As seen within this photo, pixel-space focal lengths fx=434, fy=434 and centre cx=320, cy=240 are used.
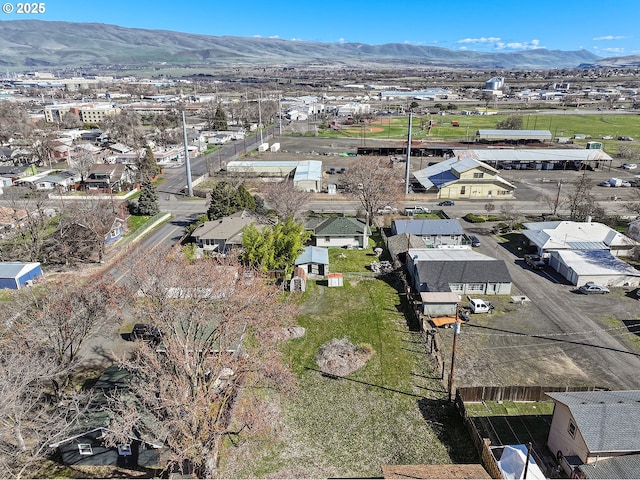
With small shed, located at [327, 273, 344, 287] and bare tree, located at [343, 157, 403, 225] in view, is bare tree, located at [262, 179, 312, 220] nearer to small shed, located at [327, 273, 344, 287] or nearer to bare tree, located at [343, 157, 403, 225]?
bare tree, located at [343, 157, 403, 225]

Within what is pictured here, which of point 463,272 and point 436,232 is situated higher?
point 436,232

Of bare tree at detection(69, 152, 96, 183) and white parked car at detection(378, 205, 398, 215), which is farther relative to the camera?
bare tree at detection(69, 152, 96, 183)

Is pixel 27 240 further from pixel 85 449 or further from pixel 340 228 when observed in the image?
pixel 340 228

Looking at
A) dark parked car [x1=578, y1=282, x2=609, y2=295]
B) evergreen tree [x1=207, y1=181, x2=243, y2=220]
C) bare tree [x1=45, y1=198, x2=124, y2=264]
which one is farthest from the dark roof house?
dark parked car [x1=578, y1=282, x2=609, y2=295]

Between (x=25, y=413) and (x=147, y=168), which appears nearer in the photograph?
(x=25, y=413)

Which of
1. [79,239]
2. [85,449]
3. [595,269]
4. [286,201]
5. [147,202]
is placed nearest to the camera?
[85,449]

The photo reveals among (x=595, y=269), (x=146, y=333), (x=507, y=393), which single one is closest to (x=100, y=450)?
(x=146, y=333)

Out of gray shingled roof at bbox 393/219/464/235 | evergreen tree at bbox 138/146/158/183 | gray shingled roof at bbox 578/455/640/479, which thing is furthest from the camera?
evergreen tree at bbox 138/146/158/183

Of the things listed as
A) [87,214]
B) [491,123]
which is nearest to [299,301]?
[87,214]

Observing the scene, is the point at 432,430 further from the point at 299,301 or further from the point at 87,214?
the point at 87,214
